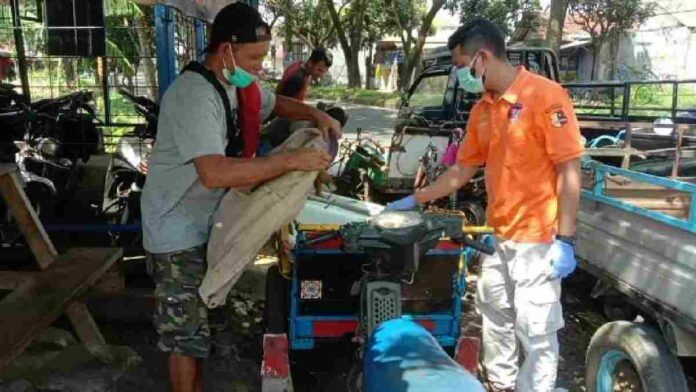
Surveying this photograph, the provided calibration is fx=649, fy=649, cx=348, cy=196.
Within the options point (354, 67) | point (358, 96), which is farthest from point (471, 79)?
point (354, 67)

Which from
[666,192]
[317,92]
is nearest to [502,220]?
[666,192]

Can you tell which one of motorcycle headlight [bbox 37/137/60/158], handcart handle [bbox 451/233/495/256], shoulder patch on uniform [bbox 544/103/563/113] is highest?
shoulder patch on uniform [bbox 544/103/563/113]

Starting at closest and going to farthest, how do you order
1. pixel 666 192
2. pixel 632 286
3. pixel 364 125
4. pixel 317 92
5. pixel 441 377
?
pixel 441 377, pixel 632 286, pixel 666 192, pixel 364 125, pixel 317 92

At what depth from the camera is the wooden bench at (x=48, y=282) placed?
3145 mm

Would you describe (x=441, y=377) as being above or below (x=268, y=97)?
below

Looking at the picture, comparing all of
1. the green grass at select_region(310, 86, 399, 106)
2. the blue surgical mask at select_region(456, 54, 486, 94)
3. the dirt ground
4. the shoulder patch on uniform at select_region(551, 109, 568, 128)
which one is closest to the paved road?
the green grass at select_region(310, 86, 399, 106)

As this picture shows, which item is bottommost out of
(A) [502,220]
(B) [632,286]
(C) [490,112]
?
(B) [632,286]

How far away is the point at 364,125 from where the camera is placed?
60.5ft

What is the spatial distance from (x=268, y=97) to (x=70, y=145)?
3056 millimetres

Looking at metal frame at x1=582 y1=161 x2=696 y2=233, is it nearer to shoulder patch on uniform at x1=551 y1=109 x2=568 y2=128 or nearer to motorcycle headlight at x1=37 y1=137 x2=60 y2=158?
shoulder patch on uniform at x1=551 y1=109 x2=568 y2=128

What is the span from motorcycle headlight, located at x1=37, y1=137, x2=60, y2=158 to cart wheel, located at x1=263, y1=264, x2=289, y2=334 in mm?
2531

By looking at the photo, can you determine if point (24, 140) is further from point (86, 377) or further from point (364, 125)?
point (364, 125)

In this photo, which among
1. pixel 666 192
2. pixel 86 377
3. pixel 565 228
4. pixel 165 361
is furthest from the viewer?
pixel 666 192

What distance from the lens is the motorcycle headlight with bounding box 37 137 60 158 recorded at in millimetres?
5066
